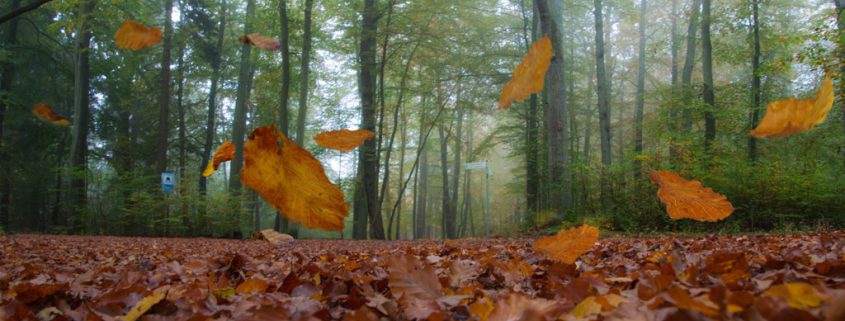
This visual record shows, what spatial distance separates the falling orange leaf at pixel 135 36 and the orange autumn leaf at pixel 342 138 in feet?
3.36

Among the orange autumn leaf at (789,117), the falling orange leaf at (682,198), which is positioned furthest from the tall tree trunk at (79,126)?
the orange autumn leaf at (789,117)

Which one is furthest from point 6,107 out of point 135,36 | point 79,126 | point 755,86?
point 755,86

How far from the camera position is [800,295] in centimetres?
93

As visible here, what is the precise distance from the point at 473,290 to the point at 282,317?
61 centimetres

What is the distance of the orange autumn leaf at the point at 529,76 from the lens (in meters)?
2.45

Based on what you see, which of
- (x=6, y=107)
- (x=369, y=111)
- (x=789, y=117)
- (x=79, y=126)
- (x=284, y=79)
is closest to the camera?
(x=789, y=117)

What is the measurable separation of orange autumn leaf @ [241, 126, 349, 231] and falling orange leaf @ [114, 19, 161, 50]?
3.35 feet

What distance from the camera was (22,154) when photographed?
1889 cm

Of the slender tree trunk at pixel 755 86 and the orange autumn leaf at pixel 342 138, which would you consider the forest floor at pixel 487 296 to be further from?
the slender tree trunk at pixel 755 86

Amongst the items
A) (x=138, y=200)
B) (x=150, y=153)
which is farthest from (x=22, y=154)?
(x=138, y=200)

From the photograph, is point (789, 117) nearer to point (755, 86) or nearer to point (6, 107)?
point (755, 86)

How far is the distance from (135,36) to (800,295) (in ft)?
9.72

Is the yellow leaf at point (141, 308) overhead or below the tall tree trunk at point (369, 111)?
below

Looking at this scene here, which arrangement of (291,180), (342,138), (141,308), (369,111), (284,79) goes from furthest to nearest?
1. (369,111)
2. (284,79)
3. (342,138)
4. (291,180)
5. (141,308)
